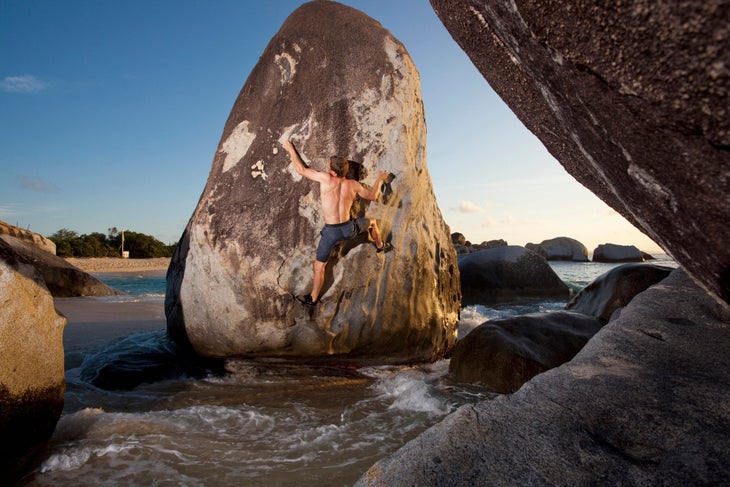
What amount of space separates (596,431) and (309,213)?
125 inches

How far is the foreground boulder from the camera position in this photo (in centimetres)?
126

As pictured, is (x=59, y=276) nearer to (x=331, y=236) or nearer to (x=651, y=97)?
(x=331, y=236)

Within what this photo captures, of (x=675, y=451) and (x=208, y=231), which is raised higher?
(x=208, y=231)

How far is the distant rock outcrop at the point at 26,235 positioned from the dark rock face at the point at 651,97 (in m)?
14.2

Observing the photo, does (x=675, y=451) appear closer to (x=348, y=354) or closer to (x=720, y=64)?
(x=720, y=64)

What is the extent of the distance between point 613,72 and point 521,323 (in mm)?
3781

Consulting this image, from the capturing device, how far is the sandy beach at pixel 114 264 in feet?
83.0

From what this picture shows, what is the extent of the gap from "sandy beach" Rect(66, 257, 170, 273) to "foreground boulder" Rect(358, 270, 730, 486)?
27791 mm

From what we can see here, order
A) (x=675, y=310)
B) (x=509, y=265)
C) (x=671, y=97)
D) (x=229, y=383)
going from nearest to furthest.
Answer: (x=671, y=97) < (x=675, y=310) < (x=229, y=383) < (x=509, y=265)

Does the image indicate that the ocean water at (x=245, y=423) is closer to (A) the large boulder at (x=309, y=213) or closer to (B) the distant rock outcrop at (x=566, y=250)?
(A) the large boulder at (x=309, y=213)

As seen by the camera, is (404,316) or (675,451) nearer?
(675,451)

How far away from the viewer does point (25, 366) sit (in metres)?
2.46

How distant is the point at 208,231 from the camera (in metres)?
4.38

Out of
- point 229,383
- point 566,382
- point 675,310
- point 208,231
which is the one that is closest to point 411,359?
point 229,383
